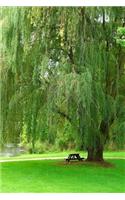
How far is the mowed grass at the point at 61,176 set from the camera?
666cm

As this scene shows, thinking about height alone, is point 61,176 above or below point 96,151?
below

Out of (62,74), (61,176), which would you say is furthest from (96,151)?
(62,74)

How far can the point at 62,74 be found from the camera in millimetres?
6805

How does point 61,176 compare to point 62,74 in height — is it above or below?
below

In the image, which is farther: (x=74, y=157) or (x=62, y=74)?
(x=74, y=157)

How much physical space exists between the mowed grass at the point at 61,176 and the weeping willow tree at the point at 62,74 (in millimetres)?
211

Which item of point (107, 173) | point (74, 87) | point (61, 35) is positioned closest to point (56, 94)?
point (74, 87)

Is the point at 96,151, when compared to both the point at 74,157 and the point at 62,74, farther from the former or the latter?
the point at 62,74

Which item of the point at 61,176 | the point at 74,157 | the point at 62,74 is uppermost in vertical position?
the point at 62,74

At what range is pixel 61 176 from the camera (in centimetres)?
686

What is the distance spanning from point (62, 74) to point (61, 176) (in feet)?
3.84

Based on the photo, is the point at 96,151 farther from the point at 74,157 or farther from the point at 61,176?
the point at 61,176

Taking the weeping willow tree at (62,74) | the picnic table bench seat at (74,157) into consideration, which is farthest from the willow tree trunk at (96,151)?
the picnic table bench seat at (74,157)

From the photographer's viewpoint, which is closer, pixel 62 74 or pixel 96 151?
pixel 62 74
